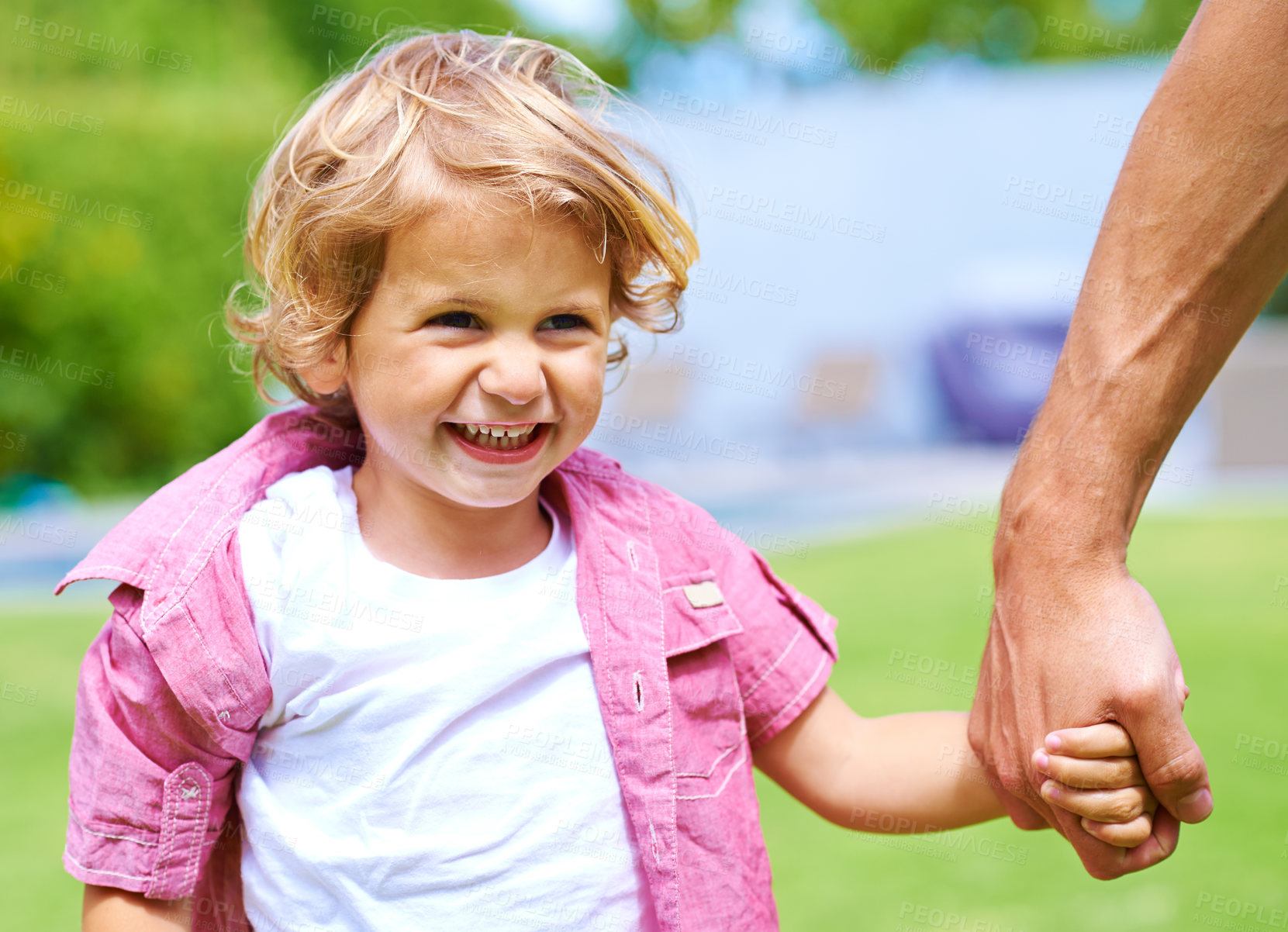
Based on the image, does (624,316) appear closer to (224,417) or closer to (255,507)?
(255,507)

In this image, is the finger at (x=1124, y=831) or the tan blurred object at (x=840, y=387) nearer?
the finger at (x=1124, y=831)

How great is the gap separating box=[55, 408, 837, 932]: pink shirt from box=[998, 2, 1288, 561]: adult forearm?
0.44 meters

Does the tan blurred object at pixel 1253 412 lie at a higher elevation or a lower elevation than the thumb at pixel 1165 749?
lower

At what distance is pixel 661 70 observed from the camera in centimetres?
2427

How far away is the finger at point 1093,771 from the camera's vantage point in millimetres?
1507

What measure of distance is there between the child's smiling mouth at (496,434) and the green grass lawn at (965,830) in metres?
2.38

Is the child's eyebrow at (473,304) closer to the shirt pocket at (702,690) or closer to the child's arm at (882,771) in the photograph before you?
the shirt pocket at (702,690)

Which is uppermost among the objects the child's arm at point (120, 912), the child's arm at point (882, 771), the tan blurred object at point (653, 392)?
the child's arm at point (882, 771)

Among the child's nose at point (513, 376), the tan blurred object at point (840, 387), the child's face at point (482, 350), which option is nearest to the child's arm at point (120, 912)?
the child's face at point (482, 350)

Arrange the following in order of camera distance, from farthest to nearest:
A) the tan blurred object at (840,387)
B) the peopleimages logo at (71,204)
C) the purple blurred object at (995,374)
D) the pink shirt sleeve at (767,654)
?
the tan blurred object at (840,387)
the purple blurred object at (995,374)
the peopleimages logo at (71,204)
the pink shirt sleeve at (767,654)

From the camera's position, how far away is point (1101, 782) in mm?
1512

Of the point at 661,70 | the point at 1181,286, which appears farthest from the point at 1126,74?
the point at 1181,286

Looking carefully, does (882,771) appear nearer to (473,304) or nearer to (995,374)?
(473,304)

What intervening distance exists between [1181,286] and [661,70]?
24.1m
